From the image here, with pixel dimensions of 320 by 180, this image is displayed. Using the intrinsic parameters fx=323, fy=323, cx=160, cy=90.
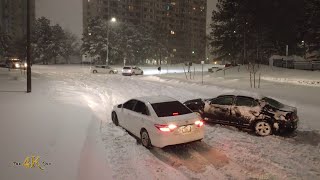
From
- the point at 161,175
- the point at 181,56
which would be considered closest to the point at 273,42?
the point at 161,175

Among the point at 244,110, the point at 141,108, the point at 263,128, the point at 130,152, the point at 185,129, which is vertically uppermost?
the point at 141,108

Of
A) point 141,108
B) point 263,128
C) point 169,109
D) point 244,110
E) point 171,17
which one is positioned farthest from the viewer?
point 171,17

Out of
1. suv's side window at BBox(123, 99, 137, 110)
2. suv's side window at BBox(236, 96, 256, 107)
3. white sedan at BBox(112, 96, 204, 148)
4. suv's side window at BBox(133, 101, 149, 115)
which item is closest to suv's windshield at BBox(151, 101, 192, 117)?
white sedan at BBox(112, 96, 204, 148)

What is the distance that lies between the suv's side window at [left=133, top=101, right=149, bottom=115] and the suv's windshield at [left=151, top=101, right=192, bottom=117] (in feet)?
0.86

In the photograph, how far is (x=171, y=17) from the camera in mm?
152375

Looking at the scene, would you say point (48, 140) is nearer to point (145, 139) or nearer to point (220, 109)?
point (145, 139)

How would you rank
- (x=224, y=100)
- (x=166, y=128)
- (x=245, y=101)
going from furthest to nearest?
1. (x=224, y=100)
2. (x=245, y=101)
3. (x=166, y=128)

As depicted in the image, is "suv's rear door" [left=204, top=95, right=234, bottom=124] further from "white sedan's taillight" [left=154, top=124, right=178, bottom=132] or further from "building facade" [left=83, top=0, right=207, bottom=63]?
"building facade" [left=83, top=0, right=207, bottom=63]

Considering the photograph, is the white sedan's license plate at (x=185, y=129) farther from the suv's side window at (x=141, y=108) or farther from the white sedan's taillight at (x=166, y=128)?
the suv's side window at (x=141, y=108)

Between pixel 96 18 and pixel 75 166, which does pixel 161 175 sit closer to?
pixel 75 166

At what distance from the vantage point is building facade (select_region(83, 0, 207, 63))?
128125 mm

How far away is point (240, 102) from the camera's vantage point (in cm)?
1143

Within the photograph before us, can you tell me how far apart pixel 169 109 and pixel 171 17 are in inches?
5790

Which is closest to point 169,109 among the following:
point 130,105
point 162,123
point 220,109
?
point 162,123
